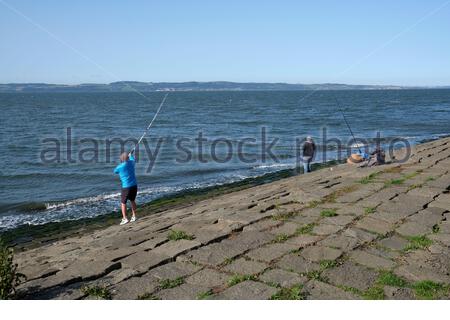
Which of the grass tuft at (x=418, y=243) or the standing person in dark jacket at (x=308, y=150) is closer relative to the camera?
the grass tuft at (x=418, y=243)

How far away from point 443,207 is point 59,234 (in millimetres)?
8155

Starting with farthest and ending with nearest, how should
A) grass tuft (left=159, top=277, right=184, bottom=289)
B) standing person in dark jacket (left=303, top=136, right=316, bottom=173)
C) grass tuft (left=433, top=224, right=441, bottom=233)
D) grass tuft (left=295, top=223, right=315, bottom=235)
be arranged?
standing person in dark jacket (left=303, top=136, right=316, bottom=173) → grass tuft (left=295, top=223, right=315, bottom=235) → grass tuft (left=433, top=224, right=441, bottom=233) → grass tuft (left=159, top=277, right=184, bottom=289)

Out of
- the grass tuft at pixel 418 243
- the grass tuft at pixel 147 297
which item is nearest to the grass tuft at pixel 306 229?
the grass tuft at pixel 418 243

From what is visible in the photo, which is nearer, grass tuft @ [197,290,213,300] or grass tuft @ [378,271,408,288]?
grass tuft @ [197,290,213,300]

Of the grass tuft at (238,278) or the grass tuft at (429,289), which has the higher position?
the grass tuft at (429,289)

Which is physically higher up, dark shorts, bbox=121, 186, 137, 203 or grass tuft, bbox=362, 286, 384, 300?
grass tuft, bbox=362, 286, 384, 300

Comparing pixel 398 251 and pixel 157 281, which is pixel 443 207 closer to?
pixel 398 251

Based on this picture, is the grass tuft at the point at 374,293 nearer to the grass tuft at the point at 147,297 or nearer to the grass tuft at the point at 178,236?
the grass tuft at the point at 147,297

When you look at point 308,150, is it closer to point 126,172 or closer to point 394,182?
point 394,182

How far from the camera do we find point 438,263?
4504mm

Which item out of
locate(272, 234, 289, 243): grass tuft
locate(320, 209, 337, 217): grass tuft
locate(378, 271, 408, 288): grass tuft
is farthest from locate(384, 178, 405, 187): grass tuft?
locate(378, 271, 408, 288): grass tuft

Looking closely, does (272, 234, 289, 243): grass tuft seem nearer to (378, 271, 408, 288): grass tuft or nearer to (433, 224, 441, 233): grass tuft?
(378, 271, 408, 288): grass tuft
